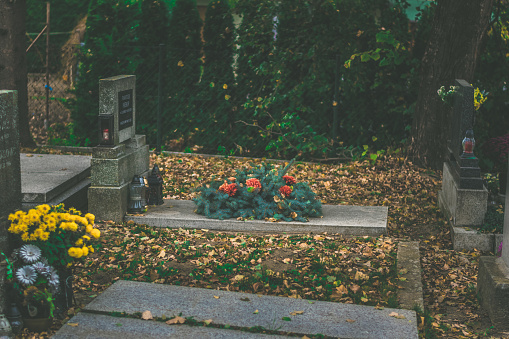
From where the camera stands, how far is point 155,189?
7816 mm

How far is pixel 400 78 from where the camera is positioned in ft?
36.2

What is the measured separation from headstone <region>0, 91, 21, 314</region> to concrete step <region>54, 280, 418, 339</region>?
862 mm

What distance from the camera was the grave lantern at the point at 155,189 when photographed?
7.79 meters

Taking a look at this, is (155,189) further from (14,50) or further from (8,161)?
(14,50)

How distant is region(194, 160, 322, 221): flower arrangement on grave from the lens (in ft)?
24.2

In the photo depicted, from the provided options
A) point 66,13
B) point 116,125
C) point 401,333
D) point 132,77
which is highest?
point 66,13

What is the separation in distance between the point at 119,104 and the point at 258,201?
74.8 inches

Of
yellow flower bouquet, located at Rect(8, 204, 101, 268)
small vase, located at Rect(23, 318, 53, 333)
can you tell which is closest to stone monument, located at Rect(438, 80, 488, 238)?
yellow flower bouquet, located at Rect(8, 204, 101, 268)

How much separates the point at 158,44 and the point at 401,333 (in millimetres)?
8448

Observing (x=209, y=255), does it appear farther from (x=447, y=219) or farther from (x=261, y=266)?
(x=447, y=219)

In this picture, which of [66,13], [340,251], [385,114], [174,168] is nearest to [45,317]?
[340,251]

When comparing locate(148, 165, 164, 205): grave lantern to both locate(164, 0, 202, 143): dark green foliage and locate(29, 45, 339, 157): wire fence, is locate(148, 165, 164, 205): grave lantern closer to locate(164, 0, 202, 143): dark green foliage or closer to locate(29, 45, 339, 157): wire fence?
locate(29, 45, 339, 157): wire fence

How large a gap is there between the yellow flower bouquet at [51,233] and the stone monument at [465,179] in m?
4.21

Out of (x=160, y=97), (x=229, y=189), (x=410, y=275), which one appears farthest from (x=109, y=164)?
(x=160, y=97)
